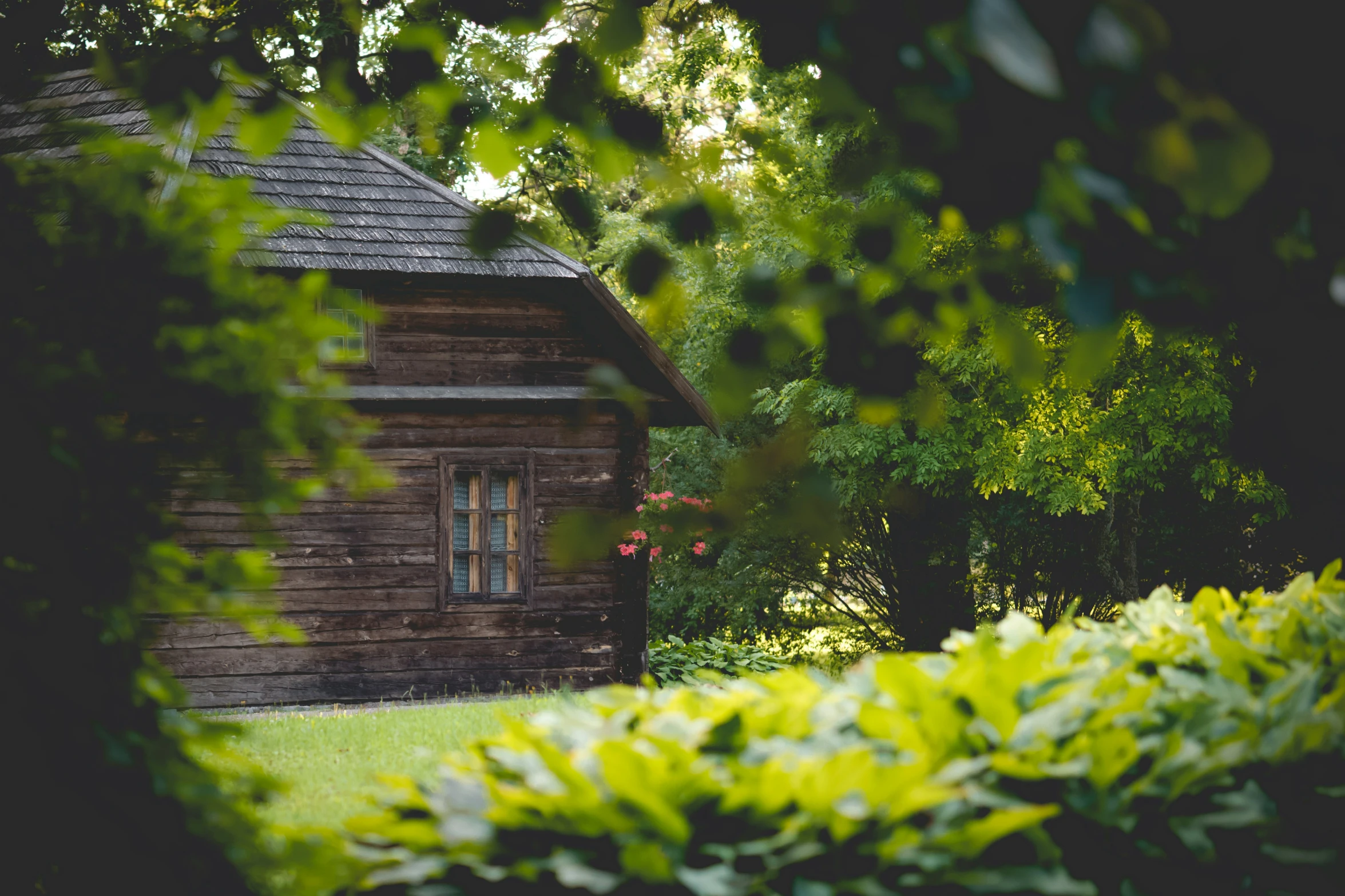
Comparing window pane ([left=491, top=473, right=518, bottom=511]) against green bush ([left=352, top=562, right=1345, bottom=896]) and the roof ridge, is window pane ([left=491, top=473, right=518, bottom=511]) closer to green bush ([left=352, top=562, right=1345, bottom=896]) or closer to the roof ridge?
the roof ridge

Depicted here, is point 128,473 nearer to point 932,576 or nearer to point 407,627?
point 407,627

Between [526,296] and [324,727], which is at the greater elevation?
[526,296]

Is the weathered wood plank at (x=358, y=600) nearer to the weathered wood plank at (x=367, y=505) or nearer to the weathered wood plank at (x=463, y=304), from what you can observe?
the weathered wood plank at (x=367, y=505)

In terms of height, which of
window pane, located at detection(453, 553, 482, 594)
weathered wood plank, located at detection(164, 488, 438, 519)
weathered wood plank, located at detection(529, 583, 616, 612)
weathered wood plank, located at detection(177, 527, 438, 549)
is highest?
weathered wood plank, located at detection(164, 488, 438, 519)

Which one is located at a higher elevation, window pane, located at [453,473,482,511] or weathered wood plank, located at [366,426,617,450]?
weathered wood plank, located at [366,426,617,450]

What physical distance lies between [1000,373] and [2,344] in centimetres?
1353

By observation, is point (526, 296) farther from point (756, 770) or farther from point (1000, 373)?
point (756, 770)

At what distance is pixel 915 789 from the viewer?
96.9 inches

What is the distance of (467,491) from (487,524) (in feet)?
1.59

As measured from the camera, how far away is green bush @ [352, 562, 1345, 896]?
2.46 metres

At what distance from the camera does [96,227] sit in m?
3.46

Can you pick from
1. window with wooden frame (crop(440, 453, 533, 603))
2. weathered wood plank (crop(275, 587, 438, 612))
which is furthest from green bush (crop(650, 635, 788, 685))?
weathered wood plank (crop(275, 587, 438, 612))

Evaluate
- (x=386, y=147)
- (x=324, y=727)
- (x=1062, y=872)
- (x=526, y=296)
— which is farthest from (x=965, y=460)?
(x=1062, y=872)

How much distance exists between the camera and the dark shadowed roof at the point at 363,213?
12242 millimetres
